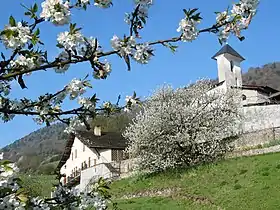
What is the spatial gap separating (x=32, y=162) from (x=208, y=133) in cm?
6145

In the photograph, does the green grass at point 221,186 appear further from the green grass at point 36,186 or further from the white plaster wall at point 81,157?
the white plaster wall at point 81,157

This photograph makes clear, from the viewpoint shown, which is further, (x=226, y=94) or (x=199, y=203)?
(x=226, y=94)

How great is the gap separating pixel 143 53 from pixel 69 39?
26.3 inches

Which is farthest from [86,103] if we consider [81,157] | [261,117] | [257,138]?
[81,157]

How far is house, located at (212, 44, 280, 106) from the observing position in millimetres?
46000

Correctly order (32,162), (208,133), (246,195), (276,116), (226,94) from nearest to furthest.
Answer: (246,195), (208,133), (226,94), (276,116), (32,162)

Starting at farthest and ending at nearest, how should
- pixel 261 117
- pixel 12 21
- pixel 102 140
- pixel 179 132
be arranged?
1. pixel 102 140
2. pixel 261 117
3. pixel 179 132
4. pixel 12 21

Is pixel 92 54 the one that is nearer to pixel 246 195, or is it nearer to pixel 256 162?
pixel 246 195

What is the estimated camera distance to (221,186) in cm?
2373

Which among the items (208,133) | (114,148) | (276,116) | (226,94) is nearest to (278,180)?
(208,133)

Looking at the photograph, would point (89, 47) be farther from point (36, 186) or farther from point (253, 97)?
point (253, 97)

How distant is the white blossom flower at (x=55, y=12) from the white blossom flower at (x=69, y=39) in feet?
0.37

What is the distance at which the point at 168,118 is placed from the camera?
33156 mm

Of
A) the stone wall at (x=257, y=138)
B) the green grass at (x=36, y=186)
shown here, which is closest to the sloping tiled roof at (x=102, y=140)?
the green grass at (x=36, y=186)
